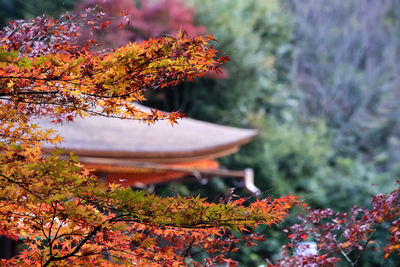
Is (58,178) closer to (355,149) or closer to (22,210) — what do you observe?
(22,210)

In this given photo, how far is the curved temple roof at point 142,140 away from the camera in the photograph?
3971mm

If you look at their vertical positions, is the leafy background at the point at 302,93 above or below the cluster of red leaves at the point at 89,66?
above

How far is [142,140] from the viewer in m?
4.55

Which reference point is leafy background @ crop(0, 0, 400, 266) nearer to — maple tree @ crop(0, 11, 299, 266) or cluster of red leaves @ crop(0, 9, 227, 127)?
maple tree @ crop(0, 11, 299, 266)

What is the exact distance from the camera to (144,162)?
14.5 ft

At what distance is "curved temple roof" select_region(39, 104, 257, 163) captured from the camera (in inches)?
156

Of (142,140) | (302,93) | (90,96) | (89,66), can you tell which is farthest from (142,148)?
(302,93)

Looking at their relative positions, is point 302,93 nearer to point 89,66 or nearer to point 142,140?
point 142,140

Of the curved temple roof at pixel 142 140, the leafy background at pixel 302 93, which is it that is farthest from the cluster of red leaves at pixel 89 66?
the leafy background at pixel 302 93

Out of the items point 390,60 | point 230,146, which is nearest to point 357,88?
point 390,60

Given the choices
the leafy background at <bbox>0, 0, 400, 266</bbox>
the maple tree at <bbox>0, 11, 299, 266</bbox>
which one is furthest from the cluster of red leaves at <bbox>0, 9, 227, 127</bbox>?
the leafy background at <bbox>0, 0, 400, 266</bbox>

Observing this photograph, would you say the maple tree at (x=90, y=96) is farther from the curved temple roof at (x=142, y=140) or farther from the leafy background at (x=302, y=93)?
the leafy background at (x=302, y=93)

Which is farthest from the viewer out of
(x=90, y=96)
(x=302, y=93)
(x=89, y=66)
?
(x=302, y=93)

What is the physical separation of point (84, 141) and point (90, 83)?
2.65 meters
